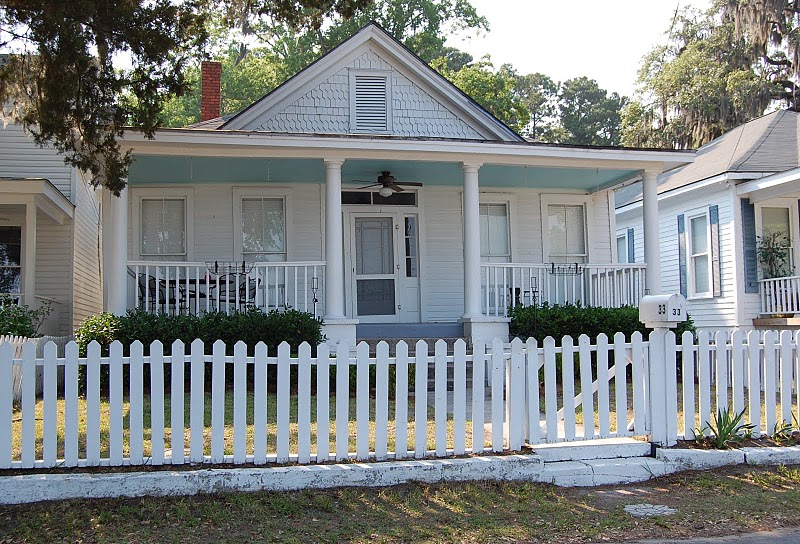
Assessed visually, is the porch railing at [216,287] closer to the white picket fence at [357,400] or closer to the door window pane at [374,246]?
Result: the door window pane at [374,246]

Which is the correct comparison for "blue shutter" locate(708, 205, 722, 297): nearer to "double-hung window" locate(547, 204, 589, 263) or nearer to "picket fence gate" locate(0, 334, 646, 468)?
"double-hung window" locate(547, 204, 589, 263)

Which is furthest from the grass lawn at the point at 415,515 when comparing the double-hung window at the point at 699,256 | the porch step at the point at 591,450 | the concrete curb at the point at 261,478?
the double-hung window at the point at 699,256

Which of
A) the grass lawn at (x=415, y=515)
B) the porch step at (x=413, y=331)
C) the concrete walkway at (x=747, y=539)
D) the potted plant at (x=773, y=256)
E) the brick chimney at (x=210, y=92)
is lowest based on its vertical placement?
the concrete walkway at (x=747, y=539)

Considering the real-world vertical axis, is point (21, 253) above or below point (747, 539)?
above

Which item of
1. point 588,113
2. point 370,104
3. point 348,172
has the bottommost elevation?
point 348,172

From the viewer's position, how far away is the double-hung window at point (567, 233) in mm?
15531

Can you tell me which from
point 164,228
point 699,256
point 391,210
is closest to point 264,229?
point 164,228

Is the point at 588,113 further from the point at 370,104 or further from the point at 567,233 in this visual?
the point at 370,104

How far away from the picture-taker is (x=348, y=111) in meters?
14.8

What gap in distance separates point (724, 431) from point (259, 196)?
9.52 meters

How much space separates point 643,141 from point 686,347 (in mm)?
27289

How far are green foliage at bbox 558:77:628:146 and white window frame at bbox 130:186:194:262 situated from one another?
135 feet

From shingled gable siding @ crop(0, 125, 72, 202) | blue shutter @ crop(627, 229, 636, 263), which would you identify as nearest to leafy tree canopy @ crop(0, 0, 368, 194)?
shingled gable siding @ crop(0, 125, 72, 202)

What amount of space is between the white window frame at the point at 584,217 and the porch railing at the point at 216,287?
176 inches
